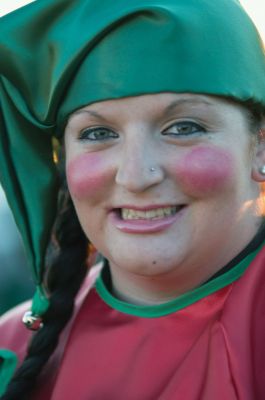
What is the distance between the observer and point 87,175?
2.30 metres

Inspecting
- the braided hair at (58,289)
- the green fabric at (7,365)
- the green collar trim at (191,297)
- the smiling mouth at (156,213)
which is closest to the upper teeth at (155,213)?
the smiling mouth at (156,213)

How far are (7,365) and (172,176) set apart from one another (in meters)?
0.94

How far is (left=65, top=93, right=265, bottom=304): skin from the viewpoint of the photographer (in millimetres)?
2180

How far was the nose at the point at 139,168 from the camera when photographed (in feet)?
7.04

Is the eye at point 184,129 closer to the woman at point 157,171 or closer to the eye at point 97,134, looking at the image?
the woman at point 157,171

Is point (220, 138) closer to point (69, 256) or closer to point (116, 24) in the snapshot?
point (116, 24)

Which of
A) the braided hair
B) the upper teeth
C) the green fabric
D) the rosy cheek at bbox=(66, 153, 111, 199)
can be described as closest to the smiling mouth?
the upper teeth

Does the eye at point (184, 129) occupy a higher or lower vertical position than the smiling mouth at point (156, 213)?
higher

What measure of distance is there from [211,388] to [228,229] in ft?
1.41

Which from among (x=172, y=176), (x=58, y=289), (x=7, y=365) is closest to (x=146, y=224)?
(x=172, y=176)

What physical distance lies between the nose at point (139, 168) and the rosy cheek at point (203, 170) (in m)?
0.06

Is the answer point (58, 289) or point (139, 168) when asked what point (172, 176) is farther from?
point (58, 289)

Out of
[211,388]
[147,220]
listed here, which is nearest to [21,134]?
[147,220]

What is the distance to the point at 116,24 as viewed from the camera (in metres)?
2.23
